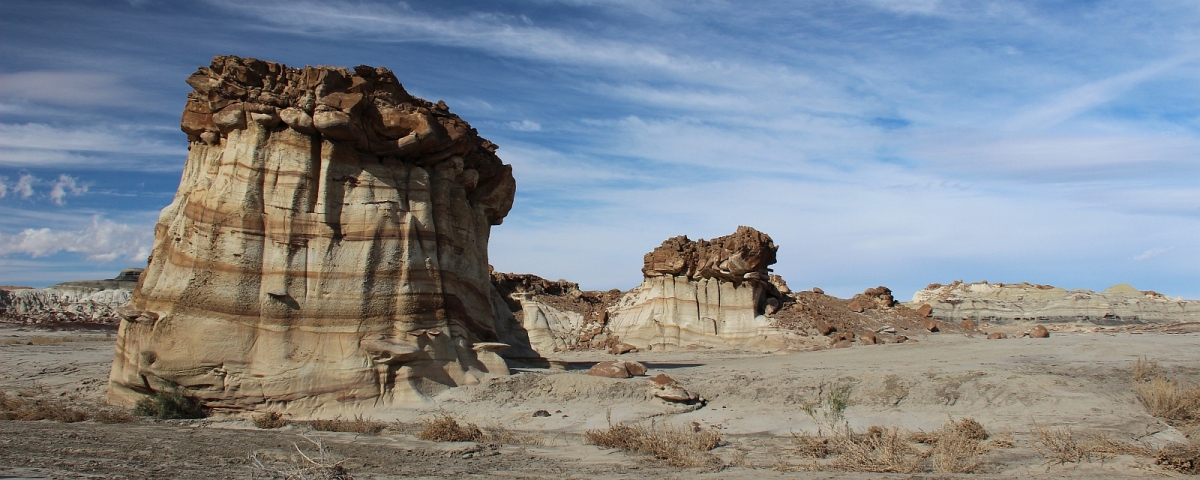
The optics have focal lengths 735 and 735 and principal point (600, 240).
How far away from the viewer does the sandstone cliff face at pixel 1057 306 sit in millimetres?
29203

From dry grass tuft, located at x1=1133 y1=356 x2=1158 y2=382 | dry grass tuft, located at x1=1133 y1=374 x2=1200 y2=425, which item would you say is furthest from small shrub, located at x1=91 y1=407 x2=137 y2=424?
dry grass tuft, located at x1=1133 y1=356 x2=1158 y2=382

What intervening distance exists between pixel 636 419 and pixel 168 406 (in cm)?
653

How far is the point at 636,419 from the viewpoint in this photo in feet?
33.4

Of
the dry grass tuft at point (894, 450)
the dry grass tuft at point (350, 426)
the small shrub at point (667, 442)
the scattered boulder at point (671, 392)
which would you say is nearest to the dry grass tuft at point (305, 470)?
the dry grass tuft at point (350, 426)

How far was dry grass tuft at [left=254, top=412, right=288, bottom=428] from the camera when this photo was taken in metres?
9.82

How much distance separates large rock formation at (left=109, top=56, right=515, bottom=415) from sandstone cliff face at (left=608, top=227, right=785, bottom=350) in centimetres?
1551

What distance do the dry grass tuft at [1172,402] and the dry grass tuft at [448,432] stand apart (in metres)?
9.18

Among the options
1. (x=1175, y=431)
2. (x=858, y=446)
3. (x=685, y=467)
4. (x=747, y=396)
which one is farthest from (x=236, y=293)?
(x=1175, y=431)

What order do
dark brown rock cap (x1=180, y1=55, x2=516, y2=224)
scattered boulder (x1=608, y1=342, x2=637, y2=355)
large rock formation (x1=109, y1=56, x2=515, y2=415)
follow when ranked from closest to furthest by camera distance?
1. large rock formation (x1=109, y1=56, x2=515, y2=415)
2. dark brown rock cap (x1=180, y1=55, x2=516, y2=224)
3. scattered boulder (x1=608, y1=342, x2=637, y2=355)

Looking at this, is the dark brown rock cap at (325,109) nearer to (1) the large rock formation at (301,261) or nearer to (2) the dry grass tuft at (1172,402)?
(1) the large rock formation at (301,261)

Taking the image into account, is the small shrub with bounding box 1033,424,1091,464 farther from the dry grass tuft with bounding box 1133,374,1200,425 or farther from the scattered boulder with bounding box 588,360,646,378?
the scattered boulder with bounding box 588,360,646,378

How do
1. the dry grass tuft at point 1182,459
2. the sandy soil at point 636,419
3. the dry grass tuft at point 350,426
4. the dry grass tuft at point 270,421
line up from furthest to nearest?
1. the dry grass tuft at point 270,421
2. the dry grass tuft at point 350,426
3. the sandy soil at point 636,419
4. the dry grass tuft at point 1182,459

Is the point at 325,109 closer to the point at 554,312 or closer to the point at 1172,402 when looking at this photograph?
the point at 1172,402

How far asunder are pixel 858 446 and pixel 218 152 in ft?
33.5
